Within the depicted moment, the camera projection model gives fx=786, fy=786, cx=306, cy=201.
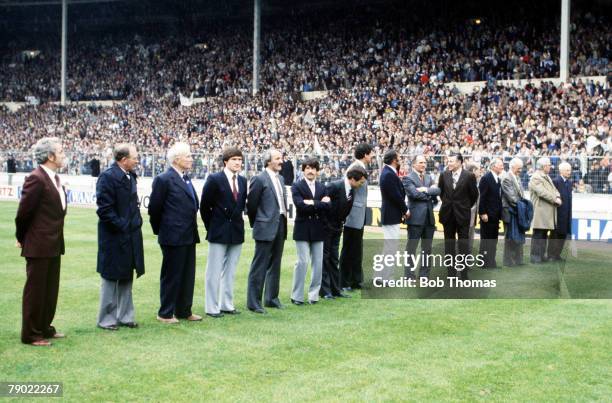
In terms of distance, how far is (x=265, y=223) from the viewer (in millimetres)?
9016

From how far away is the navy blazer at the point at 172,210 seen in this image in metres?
8.10

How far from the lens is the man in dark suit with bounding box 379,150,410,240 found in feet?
34.8

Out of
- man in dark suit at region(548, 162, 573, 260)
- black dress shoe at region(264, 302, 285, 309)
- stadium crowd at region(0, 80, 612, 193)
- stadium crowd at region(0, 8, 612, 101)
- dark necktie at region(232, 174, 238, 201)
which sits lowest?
black dress shoe at region(264, 302, 285, 309)

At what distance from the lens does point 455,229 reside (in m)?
11.6

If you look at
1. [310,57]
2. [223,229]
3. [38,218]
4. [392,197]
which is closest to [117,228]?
[38,218]

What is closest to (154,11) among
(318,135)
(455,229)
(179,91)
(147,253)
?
(179,91)

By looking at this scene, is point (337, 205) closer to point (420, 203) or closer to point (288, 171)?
point (420, 203)

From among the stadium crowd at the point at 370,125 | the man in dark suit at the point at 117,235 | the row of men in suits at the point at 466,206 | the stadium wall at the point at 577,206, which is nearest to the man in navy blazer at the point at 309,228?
the row of men in suits at the point at 466,206

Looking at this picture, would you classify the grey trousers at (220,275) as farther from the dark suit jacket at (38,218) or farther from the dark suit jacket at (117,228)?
the dark suit jacket at (38,218)

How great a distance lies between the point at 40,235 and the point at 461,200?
255 inches

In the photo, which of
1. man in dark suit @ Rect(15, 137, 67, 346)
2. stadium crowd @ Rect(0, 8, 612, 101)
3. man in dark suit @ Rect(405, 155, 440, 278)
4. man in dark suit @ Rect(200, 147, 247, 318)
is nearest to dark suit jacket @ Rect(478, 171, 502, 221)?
man in dark suit @ Rect(405, 155, 440, 278)

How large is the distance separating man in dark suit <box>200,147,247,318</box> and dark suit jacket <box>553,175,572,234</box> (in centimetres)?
704

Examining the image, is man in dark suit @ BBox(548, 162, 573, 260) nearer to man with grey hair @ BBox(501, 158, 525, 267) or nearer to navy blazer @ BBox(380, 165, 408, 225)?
man with grey hair @ BBox(501, 158, 525, 267)

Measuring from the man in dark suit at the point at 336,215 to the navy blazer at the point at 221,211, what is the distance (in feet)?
5.34
